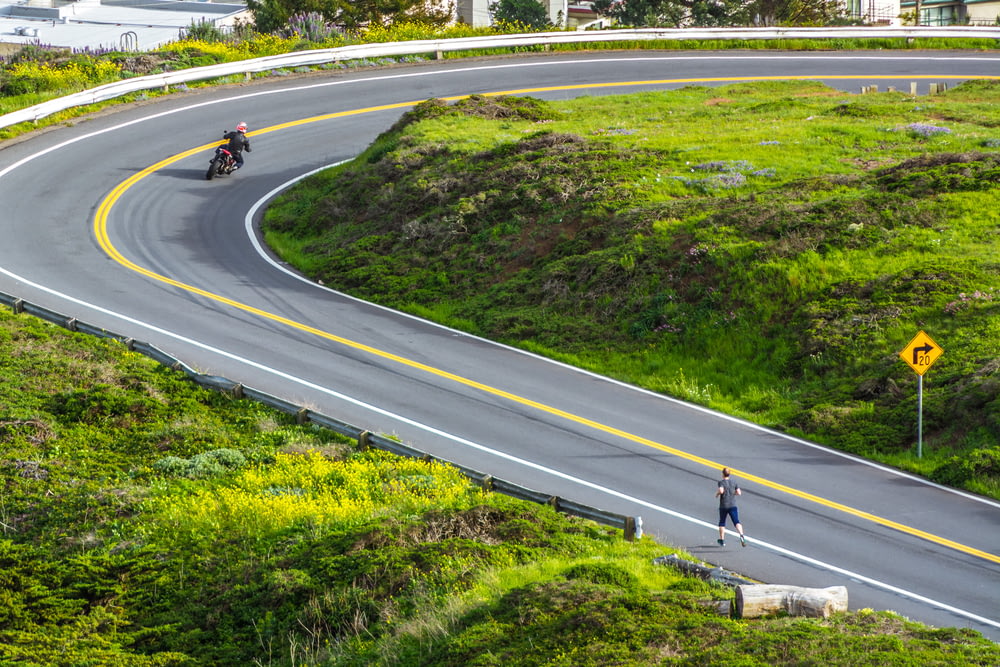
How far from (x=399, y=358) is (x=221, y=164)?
17129mm

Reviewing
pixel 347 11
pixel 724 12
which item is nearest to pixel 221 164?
pixel 347 11

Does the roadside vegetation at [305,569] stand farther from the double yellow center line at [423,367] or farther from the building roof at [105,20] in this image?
the building roof at [105,20]

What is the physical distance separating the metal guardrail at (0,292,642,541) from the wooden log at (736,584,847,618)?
3.47m

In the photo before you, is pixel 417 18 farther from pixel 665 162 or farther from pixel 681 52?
pixel 665 162

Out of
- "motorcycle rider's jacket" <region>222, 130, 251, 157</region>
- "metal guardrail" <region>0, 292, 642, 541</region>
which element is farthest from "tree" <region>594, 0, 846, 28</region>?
"metal guardrail" <region>0, 292, 642, 541</region>

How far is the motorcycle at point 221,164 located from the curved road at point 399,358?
1.57 ft

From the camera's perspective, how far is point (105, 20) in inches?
2655

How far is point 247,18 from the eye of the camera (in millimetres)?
68188

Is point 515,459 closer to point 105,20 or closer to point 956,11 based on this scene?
point 105,20

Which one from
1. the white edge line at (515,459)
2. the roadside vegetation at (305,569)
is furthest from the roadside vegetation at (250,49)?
the roadside vegetation at (305,569)

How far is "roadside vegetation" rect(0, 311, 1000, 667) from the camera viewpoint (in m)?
11.9

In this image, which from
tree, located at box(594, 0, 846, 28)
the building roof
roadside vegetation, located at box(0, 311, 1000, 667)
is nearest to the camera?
roadside vegetation, located at box(0, 311, 1000, 667)

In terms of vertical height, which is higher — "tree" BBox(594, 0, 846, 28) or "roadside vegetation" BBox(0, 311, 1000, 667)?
"tree" BBox(594, 0, 846, 28)

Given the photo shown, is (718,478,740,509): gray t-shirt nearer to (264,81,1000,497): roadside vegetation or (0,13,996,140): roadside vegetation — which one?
(264,81,1000,497): roadside vegetation
